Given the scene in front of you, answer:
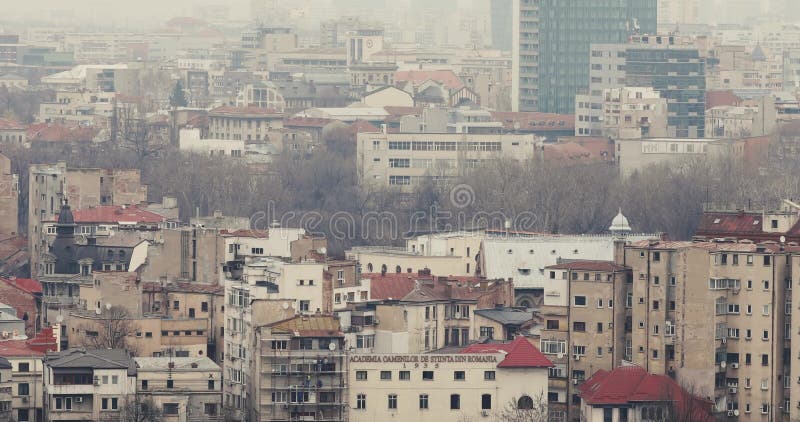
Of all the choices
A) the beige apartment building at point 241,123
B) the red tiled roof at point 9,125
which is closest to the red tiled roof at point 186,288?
the red tiled roof at point 9,125

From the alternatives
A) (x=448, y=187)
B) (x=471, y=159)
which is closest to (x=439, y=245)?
(x=448, y=187)

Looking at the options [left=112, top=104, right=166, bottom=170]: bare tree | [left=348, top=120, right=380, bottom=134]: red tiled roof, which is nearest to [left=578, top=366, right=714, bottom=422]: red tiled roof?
[left=112, top=104, right=166, bottom=170]: bare tree

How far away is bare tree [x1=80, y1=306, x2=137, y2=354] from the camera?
58.4 metres

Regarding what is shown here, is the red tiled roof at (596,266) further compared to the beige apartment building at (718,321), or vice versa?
the red tiled roof at (596,266)

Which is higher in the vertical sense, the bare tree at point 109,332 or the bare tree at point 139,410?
the bare tree at point 109,332

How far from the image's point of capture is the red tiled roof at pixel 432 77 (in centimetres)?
15262

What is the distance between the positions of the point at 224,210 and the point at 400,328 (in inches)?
1225

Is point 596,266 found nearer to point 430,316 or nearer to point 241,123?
point 430,316

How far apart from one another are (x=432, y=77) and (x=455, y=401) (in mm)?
102184

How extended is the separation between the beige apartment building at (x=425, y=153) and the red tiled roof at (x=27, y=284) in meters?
34.9

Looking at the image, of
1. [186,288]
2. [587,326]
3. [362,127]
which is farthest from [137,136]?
[587,326]

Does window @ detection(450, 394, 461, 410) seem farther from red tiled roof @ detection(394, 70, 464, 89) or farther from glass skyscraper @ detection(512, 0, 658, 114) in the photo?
red tiled roof @ detection(394, 70, 464, 89)

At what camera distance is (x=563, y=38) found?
138 meters

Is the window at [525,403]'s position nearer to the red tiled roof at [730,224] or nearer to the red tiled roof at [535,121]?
the red tiled roof at [730,224]
